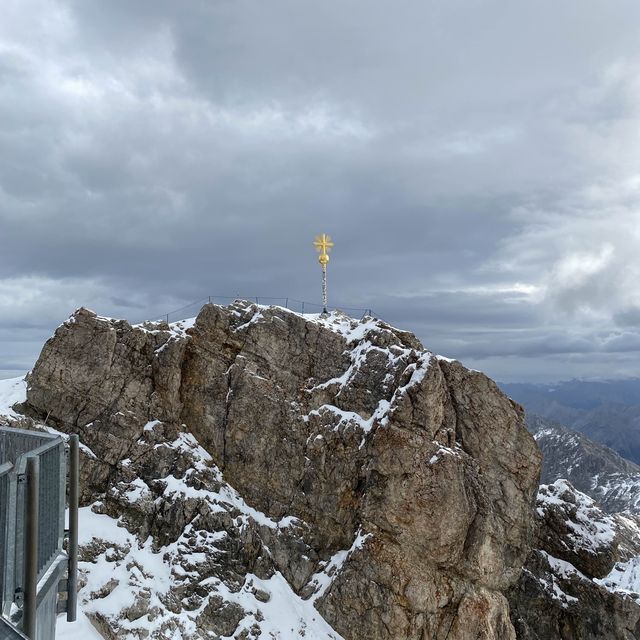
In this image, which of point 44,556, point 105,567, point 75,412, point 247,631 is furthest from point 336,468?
point 44,556

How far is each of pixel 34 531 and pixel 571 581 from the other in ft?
190

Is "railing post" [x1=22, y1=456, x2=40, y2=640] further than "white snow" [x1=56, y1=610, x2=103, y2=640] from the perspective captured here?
No

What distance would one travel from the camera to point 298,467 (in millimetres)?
48750

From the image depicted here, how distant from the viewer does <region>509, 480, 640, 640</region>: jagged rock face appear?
50.6 metres

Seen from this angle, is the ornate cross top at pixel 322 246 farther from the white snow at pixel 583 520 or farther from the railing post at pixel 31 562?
the railing post at pixel 31 562

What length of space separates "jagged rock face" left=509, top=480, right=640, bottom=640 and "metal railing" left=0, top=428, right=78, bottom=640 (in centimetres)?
5070

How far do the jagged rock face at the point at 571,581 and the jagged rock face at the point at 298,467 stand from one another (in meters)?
5.87

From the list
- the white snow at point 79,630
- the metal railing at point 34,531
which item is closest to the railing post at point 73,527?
the metal railing at point 34,531

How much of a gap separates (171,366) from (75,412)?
8.33m

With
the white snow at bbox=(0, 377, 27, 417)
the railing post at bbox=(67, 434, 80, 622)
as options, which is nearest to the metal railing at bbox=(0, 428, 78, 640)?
the railing post at bbox=(67, 434, 80, 622)

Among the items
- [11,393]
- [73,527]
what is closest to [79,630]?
[11,393]

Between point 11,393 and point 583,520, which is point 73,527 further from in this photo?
point 583,520

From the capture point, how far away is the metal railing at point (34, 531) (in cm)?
567

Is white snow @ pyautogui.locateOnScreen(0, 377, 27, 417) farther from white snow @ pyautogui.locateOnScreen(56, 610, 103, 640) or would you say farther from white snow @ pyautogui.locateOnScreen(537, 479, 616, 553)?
white snow @ pyautogui.locateOnScreen(537, 479, 616, 553)
